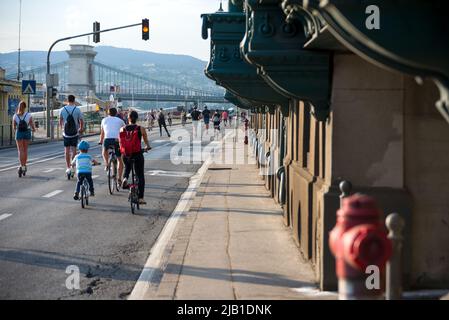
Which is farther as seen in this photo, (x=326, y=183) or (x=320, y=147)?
(x=320, y=147)

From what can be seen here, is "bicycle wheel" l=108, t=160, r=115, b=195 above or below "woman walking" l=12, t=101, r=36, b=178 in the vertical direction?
below

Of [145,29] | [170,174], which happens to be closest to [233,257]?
[170,174]

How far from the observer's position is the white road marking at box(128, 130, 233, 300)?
24.7ft

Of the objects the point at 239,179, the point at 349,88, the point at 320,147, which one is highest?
the point at 349,88

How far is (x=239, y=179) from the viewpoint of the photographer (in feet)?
65.2

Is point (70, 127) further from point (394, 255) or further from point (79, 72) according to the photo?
point (79, 72)

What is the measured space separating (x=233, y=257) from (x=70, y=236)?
2.86 m

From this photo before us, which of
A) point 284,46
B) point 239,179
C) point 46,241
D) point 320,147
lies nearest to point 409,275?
point 320,147

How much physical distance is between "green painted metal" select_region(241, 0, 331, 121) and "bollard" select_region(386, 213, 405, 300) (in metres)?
3.29

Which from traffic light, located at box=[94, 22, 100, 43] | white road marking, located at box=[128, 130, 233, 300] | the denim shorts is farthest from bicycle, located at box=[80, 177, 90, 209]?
traffic light, located at box=[94, 22, 100, 43]

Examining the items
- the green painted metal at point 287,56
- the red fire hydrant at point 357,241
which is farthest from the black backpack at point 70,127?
the red fire hydrant at point 357,241

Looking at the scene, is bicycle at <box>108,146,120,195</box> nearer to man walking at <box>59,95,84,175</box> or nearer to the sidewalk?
the sidewalk

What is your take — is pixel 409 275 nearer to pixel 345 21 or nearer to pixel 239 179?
pixel 345 21
